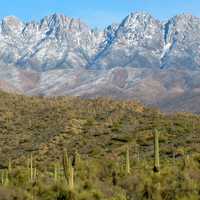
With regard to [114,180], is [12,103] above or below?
above

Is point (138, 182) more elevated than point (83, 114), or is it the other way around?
point (83, 114)

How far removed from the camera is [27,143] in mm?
86312

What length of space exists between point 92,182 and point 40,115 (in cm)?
5687

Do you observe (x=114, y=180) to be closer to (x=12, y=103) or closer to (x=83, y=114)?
(x=83, y=114)

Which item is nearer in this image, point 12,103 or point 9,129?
point 9,129

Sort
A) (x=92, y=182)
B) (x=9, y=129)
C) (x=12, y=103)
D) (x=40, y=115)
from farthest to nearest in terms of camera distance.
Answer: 1. (x=12, y=103)
2. (x=40, y=115)
3. (x=9, y=129)
4. (x=92, y=182)

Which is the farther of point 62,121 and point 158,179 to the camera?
point 62,121

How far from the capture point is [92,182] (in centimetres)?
4694

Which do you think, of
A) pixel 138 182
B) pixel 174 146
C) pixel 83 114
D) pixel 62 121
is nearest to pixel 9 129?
pixel 62 121

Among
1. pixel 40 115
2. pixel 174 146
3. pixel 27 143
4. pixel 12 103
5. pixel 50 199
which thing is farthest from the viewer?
pixel 12 103

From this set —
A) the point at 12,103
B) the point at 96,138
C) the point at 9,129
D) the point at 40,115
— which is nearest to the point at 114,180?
the point at 96,138

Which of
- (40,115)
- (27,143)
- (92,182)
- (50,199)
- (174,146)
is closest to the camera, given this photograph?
(50,199)

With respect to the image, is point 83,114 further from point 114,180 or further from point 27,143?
point 114,180

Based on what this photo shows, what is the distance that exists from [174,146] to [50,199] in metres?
31.6
